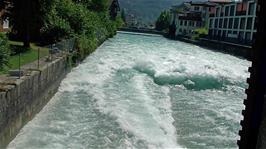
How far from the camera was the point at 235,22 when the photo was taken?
9419 cm

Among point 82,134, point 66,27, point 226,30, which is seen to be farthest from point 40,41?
point 226,30

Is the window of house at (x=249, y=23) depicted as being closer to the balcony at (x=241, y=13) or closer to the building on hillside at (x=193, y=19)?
the balcony at (x=241, y=13)

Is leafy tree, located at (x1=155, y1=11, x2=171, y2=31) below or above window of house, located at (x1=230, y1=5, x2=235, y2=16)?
below

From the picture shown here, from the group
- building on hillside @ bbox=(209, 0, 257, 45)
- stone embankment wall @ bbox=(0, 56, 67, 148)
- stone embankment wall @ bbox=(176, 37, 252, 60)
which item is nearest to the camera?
stone embankment wall @ bbox=(0, 56, 67, 148)

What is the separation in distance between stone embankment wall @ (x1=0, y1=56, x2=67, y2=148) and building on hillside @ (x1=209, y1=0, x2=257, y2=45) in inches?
2303

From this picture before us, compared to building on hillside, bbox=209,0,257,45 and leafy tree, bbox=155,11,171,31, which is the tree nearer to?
building on hillside, bbox=209,0,257,45

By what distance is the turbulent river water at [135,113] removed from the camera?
1587cm

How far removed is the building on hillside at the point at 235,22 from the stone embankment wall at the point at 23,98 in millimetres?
58493

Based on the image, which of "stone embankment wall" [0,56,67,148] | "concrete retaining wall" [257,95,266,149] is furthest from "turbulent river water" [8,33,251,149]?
"concrete retaining wall" [257,95,266,149]

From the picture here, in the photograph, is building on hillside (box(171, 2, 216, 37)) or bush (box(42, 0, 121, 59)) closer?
bush (box(42, 0, 121, 59))

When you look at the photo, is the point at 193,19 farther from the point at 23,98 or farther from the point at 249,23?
the point at 23,98

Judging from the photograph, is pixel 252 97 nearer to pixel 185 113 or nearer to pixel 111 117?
pixel 111 117

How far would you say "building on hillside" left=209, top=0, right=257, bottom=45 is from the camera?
83938mm

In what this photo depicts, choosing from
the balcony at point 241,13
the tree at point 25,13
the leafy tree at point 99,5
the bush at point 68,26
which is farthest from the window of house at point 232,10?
the tree at point 25,13
